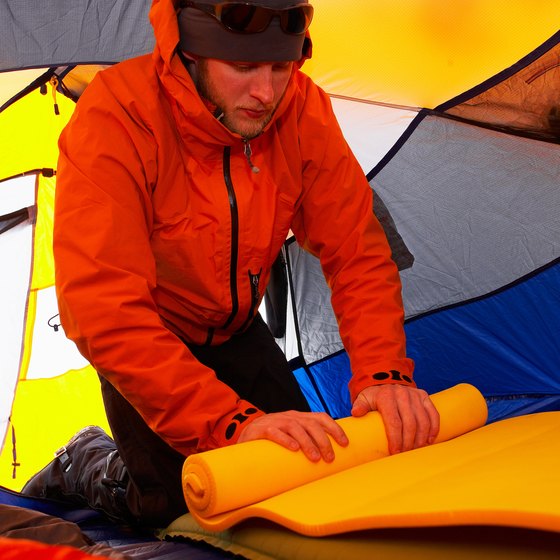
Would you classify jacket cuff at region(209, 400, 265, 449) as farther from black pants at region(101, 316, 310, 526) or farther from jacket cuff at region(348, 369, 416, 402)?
black pants at region(101, 316, 310, 526)

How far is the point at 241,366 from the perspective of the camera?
202cm

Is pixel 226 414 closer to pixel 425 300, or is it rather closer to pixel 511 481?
pixel 511 481

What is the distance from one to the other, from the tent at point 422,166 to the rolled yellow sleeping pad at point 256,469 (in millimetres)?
977

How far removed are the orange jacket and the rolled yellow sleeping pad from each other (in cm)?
17

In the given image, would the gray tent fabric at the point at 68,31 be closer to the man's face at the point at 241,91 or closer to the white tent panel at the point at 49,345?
Answer: the man's face at the point at 241,91

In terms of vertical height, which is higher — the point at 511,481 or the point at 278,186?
the point at 278,186

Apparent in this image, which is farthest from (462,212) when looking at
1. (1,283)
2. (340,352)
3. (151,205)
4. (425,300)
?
(1,283)

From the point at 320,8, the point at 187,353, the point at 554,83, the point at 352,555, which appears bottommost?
the point at 352,555

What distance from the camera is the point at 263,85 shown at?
1639 millimetres

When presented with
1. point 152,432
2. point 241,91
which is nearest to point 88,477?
point 152,432

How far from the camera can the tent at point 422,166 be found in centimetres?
203

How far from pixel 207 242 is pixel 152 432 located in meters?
0.48

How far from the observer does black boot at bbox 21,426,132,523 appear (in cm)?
197

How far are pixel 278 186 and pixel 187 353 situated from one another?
1.62 feet
